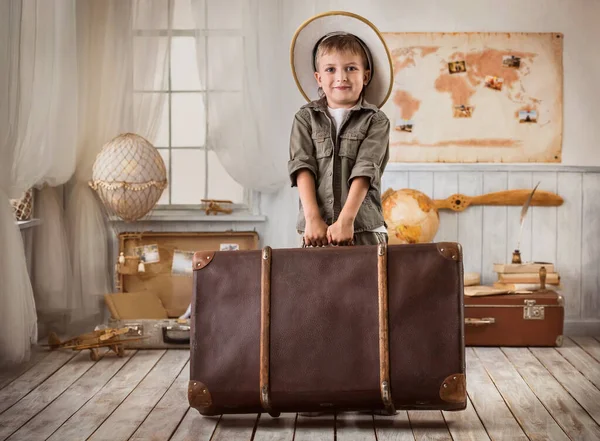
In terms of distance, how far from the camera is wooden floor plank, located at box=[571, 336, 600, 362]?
4.28 meters

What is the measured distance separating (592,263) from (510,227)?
546 millimetres

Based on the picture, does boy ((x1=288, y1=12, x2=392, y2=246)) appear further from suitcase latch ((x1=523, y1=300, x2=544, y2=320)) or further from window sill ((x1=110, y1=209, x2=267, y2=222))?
window sill ((x1=110, y1=209, x2=267, y2=222))

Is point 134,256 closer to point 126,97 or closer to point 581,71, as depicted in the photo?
point 126,97

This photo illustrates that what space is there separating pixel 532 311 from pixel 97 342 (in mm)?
2334

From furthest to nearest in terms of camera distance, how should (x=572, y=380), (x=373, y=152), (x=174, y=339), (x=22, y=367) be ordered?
(x=174, y=339), (x=22, y=367), (x=572, y=380), (x=373, y=152)

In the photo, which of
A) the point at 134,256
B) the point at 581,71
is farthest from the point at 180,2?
the point at 581,71

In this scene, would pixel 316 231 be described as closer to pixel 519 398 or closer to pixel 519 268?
pixel 519 398

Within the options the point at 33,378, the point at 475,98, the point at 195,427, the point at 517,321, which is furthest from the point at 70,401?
the point at 475,98

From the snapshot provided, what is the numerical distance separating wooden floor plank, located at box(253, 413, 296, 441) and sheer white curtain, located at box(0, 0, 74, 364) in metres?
1.40

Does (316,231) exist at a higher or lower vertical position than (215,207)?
lower

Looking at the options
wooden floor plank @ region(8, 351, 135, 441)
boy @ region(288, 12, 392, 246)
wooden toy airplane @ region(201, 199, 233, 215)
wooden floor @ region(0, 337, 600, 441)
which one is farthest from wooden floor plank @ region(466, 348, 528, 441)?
wooden toy airplane @ region(201, 199, 233, 215)

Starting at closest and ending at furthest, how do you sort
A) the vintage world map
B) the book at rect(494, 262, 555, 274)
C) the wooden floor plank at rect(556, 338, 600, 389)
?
the wooden floor plank at rect(556, 338, 600, 389) → the book at rect(494, 262, 555, 274) → the vintage world map

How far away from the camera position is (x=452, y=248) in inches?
107

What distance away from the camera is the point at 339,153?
2.95 metres
